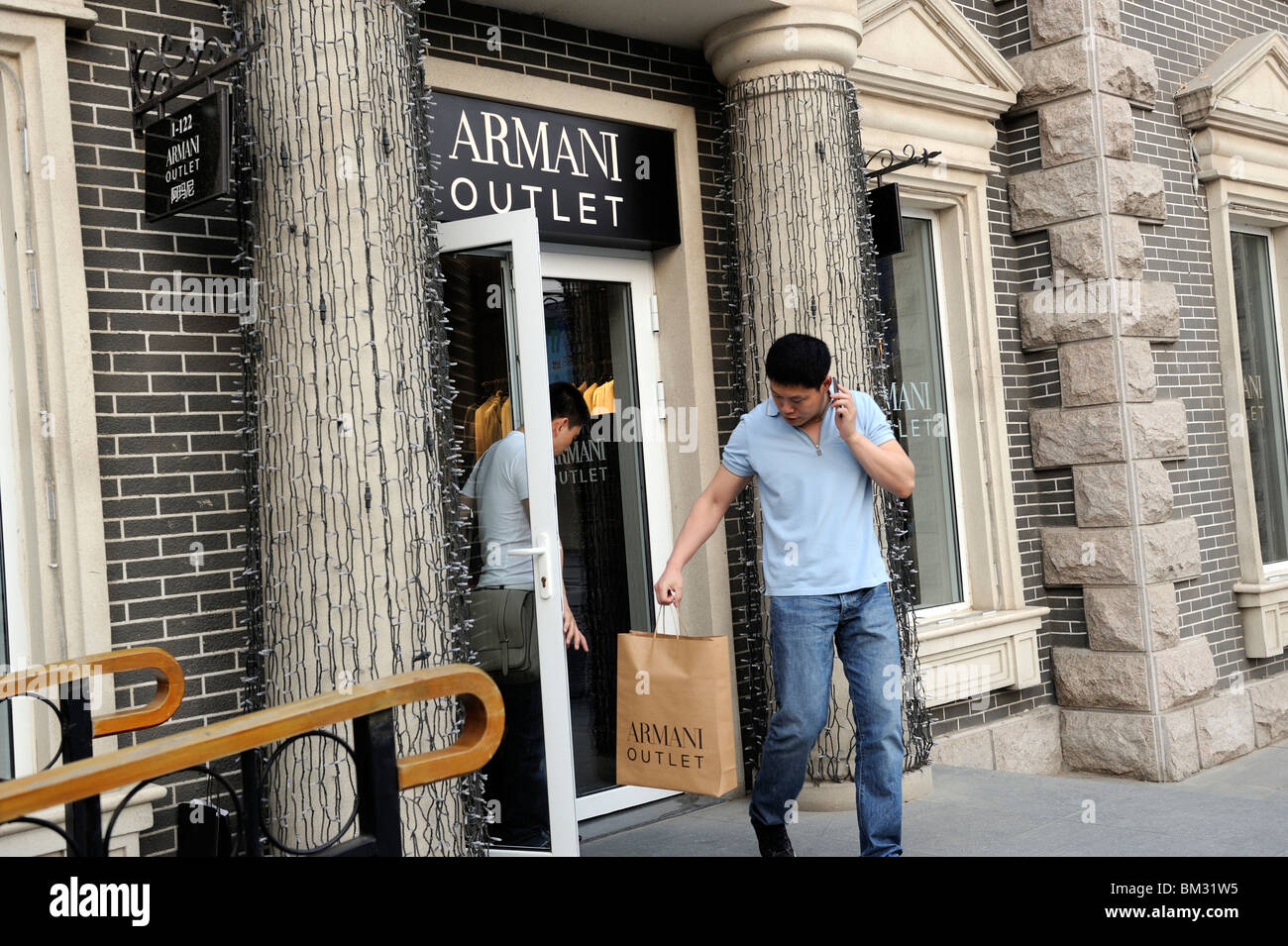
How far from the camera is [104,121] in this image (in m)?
3.87

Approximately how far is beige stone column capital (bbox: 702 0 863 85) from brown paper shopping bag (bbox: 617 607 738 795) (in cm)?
287

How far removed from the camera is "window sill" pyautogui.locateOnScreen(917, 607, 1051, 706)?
6.53m

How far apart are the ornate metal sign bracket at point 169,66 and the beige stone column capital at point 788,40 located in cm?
233

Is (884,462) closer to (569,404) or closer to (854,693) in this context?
(854,693)

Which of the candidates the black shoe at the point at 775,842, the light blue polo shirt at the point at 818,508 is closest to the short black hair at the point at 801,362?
the light blue polo shirt at the point at 818,508

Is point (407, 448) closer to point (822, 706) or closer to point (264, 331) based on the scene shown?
point (264, 331)

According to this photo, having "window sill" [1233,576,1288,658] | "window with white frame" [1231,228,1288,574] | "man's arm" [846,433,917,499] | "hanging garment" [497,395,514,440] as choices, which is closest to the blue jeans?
"man's arm" [846,433,917,499]

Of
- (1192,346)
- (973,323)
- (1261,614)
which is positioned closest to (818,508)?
(973,323)

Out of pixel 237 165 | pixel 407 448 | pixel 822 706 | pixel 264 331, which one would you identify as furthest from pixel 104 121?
pixel 822 706

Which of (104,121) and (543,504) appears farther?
(543,504)

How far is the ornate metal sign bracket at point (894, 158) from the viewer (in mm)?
6328

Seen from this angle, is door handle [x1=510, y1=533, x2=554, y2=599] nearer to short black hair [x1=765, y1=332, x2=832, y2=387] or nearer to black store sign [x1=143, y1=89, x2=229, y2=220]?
short black hair [x1=765, y1=332, x2=832, y2=387]

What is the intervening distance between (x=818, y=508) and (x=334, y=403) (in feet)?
5.00

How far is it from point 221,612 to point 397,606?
25.5 inches
